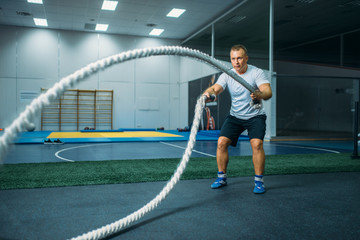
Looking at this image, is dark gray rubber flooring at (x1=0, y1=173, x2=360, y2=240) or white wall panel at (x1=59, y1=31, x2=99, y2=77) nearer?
dark gray rubber flooring at (x1=0, y1=173, x2=360, y2=240)

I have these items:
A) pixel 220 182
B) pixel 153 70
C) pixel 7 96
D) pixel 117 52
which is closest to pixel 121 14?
Result: pixel 117 52

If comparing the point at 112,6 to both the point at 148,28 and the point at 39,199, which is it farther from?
the point at 39,199

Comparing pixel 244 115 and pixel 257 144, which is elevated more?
pixel 244 115

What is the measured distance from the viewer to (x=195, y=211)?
219cm

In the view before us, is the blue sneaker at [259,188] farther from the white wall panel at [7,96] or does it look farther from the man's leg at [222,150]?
the white wall panel at [7,96]

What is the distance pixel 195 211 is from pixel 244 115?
1107mm

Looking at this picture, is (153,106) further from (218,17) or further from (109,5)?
(109,5)

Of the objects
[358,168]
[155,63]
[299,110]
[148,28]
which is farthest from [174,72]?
[358,168]

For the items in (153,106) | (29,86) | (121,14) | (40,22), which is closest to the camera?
(121,14)

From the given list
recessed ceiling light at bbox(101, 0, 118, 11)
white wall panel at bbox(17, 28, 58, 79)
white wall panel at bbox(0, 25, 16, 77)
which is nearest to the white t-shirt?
recessed ceiling light at bbox(101, 0, 118, 11)

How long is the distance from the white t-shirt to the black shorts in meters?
0.04

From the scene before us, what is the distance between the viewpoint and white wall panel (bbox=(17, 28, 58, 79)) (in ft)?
41.1

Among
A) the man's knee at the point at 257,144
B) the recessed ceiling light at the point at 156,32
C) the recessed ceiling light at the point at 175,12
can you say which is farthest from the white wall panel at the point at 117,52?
the man's knee at the point at 257,144

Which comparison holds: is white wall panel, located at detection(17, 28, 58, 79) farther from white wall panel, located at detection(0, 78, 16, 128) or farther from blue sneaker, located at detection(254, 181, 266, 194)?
blue sneaker, located at detection(254, 181, 266, 194)
